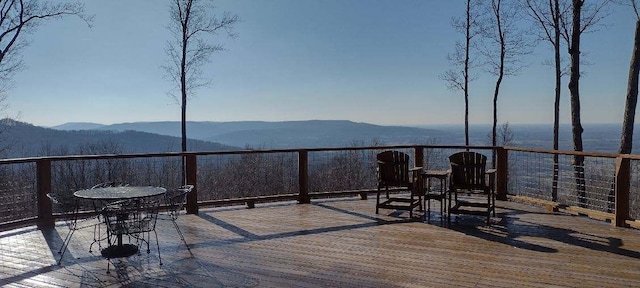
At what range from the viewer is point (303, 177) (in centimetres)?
744

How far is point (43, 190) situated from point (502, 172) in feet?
22.4

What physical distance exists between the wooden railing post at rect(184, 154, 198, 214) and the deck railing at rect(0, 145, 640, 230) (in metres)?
0.01

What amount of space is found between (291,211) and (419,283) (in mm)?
3400

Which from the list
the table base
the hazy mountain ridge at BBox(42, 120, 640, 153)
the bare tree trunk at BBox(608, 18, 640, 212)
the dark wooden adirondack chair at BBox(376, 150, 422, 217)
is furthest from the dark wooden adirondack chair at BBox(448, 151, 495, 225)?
the hazy mountain ridge at BBox(42, 120, 640, 153)

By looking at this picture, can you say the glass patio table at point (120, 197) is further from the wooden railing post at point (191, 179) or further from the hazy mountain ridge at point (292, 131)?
the hazy mountain ridge at point (292, 131)

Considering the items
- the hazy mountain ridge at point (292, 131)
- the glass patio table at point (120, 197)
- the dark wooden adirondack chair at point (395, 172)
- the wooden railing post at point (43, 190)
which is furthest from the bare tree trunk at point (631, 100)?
the hazy mountain ridge at point (292, 131)

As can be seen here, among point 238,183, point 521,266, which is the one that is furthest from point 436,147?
point 238,183

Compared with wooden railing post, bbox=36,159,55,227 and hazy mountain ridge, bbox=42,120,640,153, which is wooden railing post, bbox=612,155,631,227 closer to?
wooden railing post, bbox=36,159,55,227

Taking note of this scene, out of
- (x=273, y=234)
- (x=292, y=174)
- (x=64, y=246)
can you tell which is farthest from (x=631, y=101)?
(x=64, y=246)

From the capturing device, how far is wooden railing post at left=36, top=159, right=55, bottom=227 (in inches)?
224

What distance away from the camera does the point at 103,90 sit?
711 inches

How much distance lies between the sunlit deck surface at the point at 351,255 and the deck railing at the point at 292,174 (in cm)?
49

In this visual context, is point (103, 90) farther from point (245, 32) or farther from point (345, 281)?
point (345, 281)

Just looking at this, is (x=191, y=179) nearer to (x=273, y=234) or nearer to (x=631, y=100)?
(x=273, y=234)
